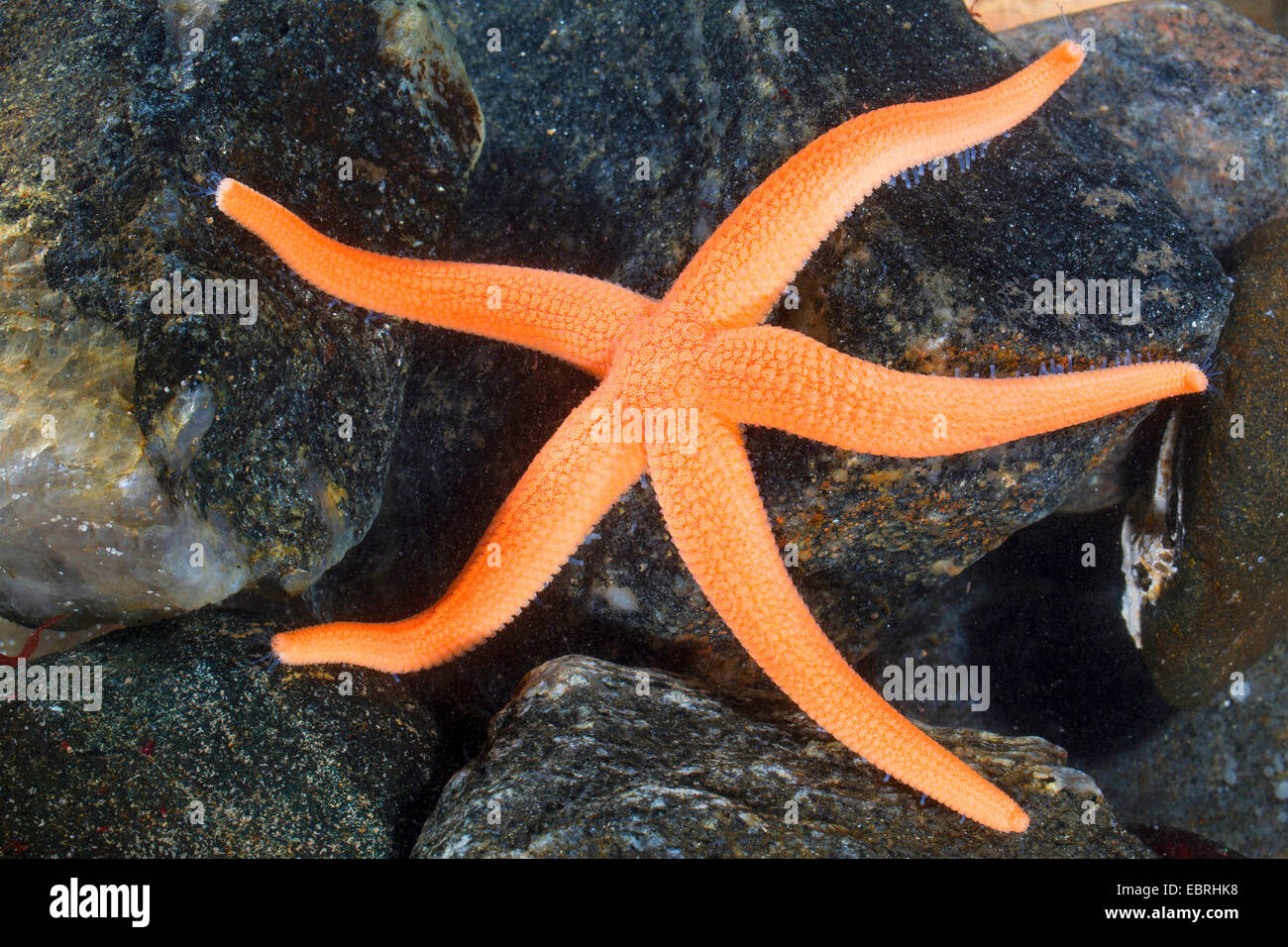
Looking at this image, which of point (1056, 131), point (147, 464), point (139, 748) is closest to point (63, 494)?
point (147, 464)

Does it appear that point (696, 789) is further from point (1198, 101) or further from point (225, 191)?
point (1198, 101)

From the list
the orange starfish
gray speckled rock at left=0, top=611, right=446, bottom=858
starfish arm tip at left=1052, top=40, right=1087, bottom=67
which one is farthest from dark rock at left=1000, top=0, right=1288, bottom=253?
gray speckled rock at left=0, top=611, right=446, bottom=858

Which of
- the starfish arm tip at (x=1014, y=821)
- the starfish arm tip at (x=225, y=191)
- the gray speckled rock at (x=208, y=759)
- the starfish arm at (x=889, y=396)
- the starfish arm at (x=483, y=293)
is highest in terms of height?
the starfish arm tip at (x=225, y=191)

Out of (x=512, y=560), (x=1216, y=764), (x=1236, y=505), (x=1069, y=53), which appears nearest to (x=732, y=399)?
(x=512, y=560)

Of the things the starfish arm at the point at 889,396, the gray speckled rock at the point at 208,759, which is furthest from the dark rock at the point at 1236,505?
the gray speckled rock at the point at 208,759

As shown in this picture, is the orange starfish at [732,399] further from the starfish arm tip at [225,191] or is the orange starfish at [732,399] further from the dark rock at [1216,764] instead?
the dark rock at [1216,764]

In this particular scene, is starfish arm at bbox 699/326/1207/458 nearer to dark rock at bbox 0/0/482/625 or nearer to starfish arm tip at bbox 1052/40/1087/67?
starfish arm tip at bbox 1052/40/1087/67

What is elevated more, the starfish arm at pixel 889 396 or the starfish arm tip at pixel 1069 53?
the starfish arm tip at pixel 1069 53
